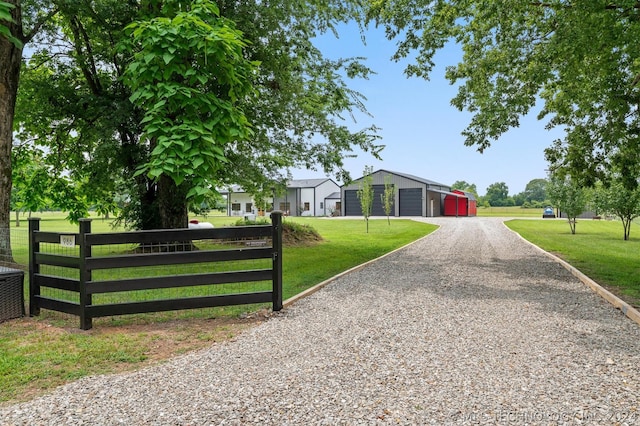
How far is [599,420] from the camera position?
2.78 m

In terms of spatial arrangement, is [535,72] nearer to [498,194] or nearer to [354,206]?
[354,206]

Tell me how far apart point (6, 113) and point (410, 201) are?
40.1 metres

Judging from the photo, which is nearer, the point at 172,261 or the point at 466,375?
the point at 466,375

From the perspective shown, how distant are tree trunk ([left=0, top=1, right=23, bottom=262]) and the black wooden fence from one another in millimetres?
3527

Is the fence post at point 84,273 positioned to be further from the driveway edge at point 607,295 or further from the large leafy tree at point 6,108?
the driveway edge at point 607,295

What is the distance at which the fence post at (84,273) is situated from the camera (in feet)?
15.7

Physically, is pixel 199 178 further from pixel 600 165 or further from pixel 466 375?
pixel 600 165

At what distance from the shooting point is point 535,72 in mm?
9586

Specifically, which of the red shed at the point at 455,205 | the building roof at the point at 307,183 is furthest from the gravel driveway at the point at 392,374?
the building roof at the point at 307,183

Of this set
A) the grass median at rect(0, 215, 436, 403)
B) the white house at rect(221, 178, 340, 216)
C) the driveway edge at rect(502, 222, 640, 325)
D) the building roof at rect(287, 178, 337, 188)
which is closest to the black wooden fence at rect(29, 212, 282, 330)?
the grass median at rect(0, 215, 436, 403)

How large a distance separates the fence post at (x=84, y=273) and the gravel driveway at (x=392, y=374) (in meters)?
1.67

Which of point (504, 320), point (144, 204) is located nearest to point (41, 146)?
point (144, 204)

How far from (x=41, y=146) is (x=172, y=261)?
1175 centimetres

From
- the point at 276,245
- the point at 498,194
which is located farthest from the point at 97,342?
the point at 498,194
